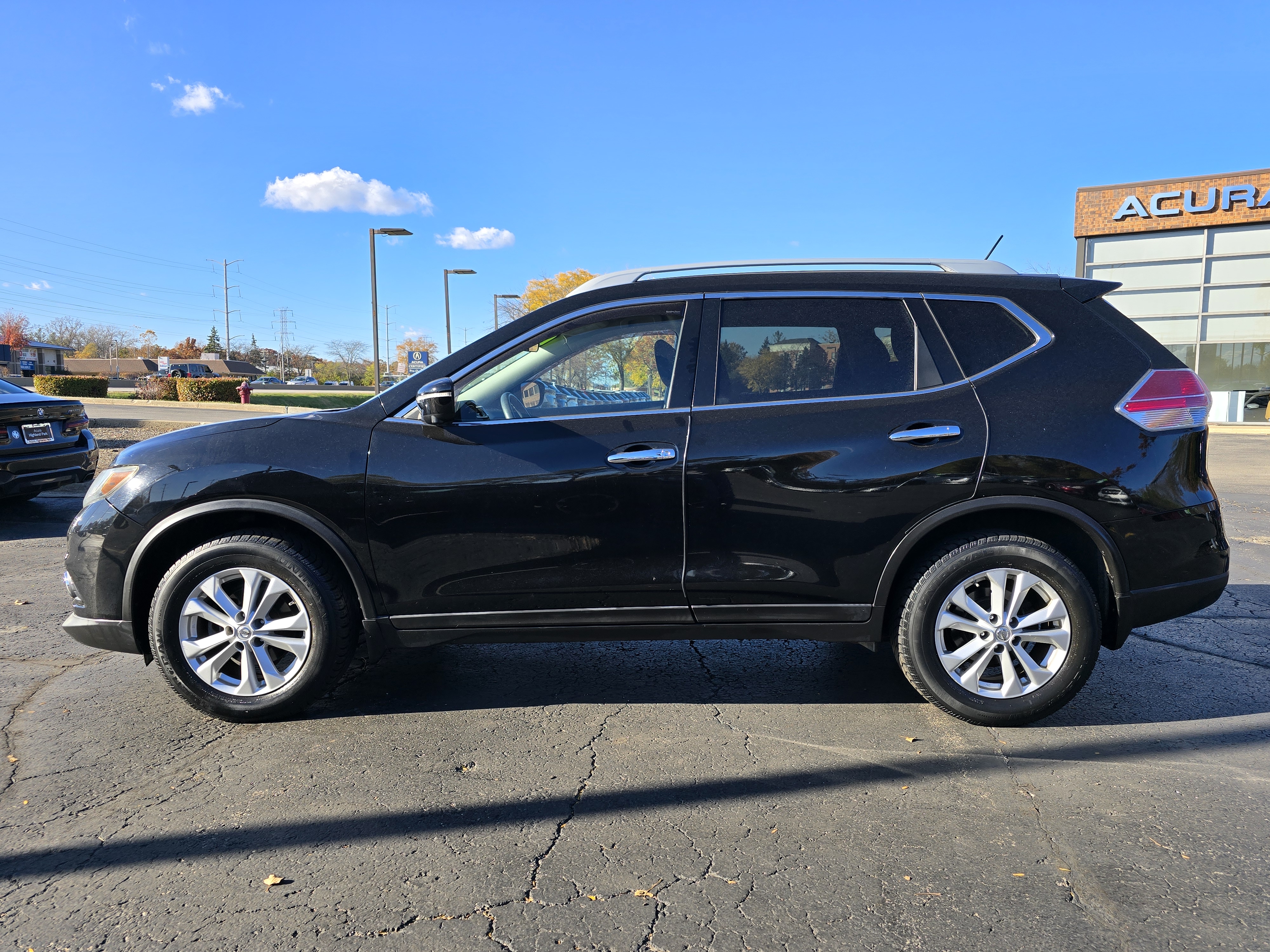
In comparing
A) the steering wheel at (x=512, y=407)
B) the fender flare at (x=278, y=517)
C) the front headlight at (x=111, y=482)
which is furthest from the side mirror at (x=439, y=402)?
the front headlight at (x=111, y=482)

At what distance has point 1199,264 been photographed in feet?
82.6

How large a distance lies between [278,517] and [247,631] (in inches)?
18.9

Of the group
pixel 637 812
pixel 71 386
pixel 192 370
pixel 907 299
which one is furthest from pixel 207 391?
pixel 192 370

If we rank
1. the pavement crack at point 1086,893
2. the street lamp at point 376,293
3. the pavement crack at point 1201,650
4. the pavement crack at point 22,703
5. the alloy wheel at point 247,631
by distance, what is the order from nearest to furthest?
the pavement crack at point 1086,893 → the pavement crack at point 22,703 → the alloy wheel at point 247,631 → the pavement crack at point 1201,650 → the street lamp at point 376,293

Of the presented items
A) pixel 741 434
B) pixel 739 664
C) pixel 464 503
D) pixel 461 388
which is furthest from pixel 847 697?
pixel 461 388

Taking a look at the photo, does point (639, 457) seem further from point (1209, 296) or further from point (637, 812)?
point (1209, 296)

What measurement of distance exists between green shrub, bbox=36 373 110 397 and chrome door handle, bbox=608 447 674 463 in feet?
113

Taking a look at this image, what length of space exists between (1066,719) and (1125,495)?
0.99 meters

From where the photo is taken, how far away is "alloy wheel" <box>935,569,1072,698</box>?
3.42 metres

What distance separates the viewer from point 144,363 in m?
91.6

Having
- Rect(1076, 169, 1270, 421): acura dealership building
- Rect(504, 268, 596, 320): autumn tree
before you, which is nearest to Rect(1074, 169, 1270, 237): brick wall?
Rect(1076, 169, 1270, 421): acura dealership building

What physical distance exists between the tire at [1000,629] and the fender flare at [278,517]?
2.23 m

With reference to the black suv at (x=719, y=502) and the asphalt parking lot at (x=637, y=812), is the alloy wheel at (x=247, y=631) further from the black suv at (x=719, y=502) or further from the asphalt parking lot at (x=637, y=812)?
the asphalt parking lot at (x=637, y=812)

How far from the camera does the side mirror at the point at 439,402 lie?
339 cm
